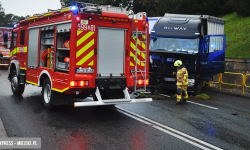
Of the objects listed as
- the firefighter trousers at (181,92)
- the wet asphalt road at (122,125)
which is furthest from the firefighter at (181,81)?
the wet asphalt road at (122,125)

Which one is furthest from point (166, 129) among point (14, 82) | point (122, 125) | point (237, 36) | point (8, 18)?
point (8, 18)

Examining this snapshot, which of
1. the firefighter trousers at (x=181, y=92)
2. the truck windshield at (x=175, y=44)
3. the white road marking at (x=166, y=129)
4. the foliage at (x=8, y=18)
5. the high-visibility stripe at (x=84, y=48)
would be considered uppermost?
the foliage at (x=8, y=18)

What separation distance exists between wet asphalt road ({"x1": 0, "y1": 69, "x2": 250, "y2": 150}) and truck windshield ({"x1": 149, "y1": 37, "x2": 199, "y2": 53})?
9.53ft

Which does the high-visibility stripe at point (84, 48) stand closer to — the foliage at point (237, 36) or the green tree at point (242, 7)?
the foliage at point (237, 36)

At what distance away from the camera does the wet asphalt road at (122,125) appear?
549 cm

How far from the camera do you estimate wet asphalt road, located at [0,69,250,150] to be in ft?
18.0

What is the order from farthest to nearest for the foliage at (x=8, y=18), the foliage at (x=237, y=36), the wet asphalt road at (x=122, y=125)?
the foliage at (x=8, y=18) < the foliage at (x=237, y=36) < the wet asphalt road at (x=122, y=125)

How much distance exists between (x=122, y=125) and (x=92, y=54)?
6.49 ft

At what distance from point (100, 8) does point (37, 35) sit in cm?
295

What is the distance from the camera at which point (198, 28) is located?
38.5ft

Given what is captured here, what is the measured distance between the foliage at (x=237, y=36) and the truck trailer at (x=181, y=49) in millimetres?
5916

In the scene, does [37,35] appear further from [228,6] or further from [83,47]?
[228,6]

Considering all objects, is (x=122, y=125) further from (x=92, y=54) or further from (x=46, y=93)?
(x=46, y=93)

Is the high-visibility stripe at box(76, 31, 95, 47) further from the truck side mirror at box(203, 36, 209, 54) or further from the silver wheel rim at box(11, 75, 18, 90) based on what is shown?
the truck side mirror at box(203, 36, 209, 54)
